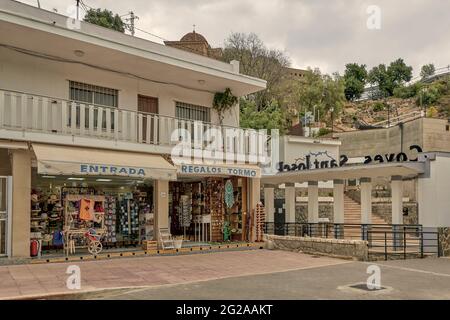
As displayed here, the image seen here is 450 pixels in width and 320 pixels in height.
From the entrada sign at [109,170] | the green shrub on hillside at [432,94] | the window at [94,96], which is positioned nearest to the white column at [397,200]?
the entrada sign at [109,170]

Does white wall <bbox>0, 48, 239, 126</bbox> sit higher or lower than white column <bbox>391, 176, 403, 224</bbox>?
higher

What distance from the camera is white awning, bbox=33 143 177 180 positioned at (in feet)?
45.9

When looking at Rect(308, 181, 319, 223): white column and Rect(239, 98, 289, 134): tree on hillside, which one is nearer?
Rect(308, 181, 319, 223): white column

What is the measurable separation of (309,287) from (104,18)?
146ft

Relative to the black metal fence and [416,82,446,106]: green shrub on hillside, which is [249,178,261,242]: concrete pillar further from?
[416,82,446,106]: green shrub on hillside

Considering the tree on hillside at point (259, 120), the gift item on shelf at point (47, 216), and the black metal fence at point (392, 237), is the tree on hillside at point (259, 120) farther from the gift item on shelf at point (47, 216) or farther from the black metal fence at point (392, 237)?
the gift item on shelf at point (47, 216)

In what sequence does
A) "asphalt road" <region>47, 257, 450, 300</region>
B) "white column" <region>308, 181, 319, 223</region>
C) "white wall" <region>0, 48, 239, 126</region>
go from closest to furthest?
"asphalt road" <region>47, 257, 450, 300</region> → "white wall" <region>0, 48, 239, 126</region> → "white column" <region>308, 181, 319, 223</region>

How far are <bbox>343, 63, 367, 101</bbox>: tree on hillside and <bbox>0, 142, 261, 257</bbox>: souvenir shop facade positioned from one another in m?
74.0

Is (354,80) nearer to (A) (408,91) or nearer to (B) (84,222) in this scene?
(A) (408,91)

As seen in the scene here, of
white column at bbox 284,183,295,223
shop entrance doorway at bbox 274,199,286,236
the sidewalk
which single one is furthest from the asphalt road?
shop entrance doorway at bbox 274,199,286,236

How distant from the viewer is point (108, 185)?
18344mm

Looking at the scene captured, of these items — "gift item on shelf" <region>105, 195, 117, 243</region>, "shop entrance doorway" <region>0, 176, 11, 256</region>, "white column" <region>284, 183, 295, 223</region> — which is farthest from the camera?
"white column" <region>284, 183, 295, 223</region>

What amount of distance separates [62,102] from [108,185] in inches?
156
